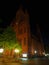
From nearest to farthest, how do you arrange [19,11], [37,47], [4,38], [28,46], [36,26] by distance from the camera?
[4,38], [28,46], [19,11], [37,47], [36,26]

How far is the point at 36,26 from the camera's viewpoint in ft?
351

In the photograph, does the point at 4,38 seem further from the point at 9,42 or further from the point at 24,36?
the point at 24,36

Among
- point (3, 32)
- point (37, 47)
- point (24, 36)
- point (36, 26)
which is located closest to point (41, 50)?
point (37, 47)

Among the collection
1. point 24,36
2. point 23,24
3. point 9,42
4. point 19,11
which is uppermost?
point 19,11

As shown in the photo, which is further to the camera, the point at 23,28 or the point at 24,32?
the point at 23,28

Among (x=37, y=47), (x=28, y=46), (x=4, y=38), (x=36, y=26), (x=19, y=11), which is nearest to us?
(x=4, y=38)

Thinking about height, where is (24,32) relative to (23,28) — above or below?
below

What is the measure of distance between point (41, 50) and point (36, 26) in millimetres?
12879

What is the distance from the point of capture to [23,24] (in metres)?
88.2

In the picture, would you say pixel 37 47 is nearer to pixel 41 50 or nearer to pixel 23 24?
pixel 41 50

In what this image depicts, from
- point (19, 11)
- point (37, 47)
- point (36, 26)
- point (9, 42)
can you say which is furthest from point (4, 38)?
point (36, 26)

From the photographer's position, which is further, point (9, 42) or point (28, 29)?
point (28, 29)

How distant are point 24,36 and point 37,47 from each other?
15899mm

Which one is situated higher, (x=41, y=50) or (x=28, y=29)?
(x=28, y=29)
